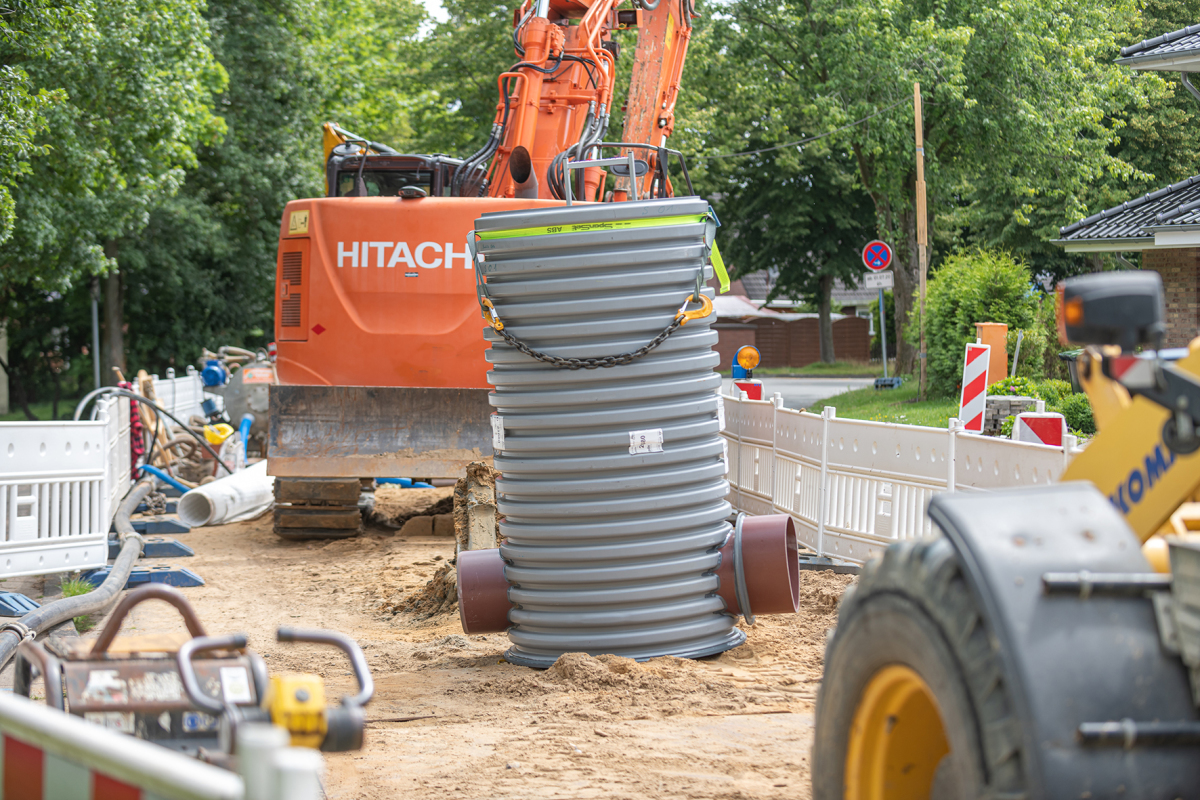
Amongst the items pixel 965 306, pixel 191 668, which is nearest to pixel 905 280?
pixel 965 306

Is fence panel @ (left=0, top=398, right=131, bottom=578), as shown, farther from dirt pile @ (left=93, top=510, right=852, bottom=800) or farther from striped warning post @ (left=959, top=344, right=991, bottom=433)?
striped warning post @ (left=959, top=344, right=991, bottom=433)

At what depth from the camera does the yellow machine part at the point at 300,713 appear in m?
2.62

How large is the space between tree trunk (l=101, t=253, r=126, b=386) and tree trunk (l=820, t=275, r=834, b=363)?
2386cm

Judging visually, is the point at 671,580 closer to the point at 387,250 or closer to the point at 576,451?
the point at 576,451

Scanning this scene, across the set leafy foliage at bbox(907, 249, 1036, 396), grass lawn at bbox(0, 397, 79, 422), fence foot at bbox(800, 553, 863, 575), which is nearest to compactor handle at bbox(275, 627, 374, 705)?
fence foot at bbox(800, 553, 863, 575)

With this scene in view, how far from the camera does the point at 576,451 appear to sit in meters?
6.19

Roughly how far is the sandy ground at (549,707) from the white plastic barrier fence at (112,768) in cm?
232

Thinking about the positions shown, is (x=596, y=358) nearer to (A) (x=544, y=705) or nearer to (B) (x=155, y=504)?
(A) (x=544, y=705)

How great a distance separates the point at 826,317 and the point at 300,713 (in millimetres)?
44007

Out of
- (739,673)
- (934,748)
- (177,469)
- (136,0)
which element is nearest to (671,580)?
(739,673)

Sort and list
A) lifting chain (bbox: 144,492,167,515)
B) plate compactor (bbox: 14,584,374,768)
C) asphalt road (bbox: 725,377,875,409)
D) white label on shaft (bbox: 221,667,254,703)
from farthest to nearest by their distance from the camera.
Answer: asphalt road (bbox: 725,377,875,409) < lifting chain (bbox: 144,492,167,515) < white label on shaft (bbox: 221,667,254,703) < plate compactor (bbox: 14,584,374,768)

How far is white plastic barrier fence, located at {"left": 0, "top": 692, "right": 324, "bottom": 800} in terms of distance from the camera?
5.45ft

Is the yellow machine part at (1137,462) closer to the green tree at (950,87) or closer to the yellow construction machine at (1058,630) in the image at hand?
the yellow construction machine at (1058,630)

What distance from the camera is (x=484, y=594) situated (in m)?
6.55
